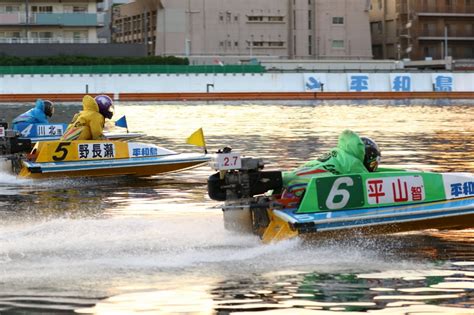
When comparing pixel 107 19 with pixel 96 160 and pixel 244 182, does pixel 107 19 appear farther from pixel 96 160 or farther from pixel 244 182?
pixel 244 182

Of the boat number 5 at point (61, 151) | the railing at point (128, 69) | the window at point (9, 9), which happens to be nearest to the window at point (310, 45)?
the railing at point (128, 69)

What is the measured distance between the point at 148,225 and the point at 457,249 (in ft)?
15.6

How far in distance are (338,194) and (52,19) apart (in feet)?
294

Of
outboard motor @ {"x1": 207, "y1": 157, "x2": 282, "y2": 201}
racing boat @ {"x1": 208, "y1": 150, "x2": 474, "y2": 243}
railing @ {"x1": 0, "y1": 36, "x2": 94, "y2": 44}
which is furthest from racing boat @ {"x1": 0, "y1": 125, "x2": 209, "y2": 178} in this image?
railing @ {"x1": 0, "y1": 36, "x2": 94, "y2": 44}

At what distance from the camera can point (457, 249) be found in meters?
15.6

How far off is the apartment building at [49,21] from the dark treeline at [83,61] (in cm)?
671

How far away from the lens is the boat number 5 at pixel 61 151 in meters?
25.1

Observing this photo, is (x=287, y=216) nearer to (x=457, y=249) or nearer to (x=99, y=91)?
(x=457, y=249)

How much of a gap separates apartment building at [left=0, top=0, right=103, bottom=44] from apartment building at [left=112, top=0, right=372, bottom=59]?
13.0m

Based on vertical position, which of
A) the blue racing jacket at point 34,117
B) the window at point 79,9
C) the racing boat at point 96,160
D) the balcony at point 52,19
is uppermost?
the window at point 79,9

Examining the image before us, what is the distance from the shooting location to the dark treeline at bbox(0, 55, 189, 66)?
93750 mm

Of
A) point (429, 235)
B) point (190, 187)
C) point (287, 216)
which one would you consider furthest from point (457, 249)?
point (190, 187)

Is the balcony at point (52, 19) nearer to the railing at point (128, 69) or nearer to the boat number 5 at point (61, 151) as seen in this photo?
the railing at point (128, 69)

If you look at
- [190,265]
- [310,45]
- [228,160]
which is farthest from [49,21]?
[190,265]
